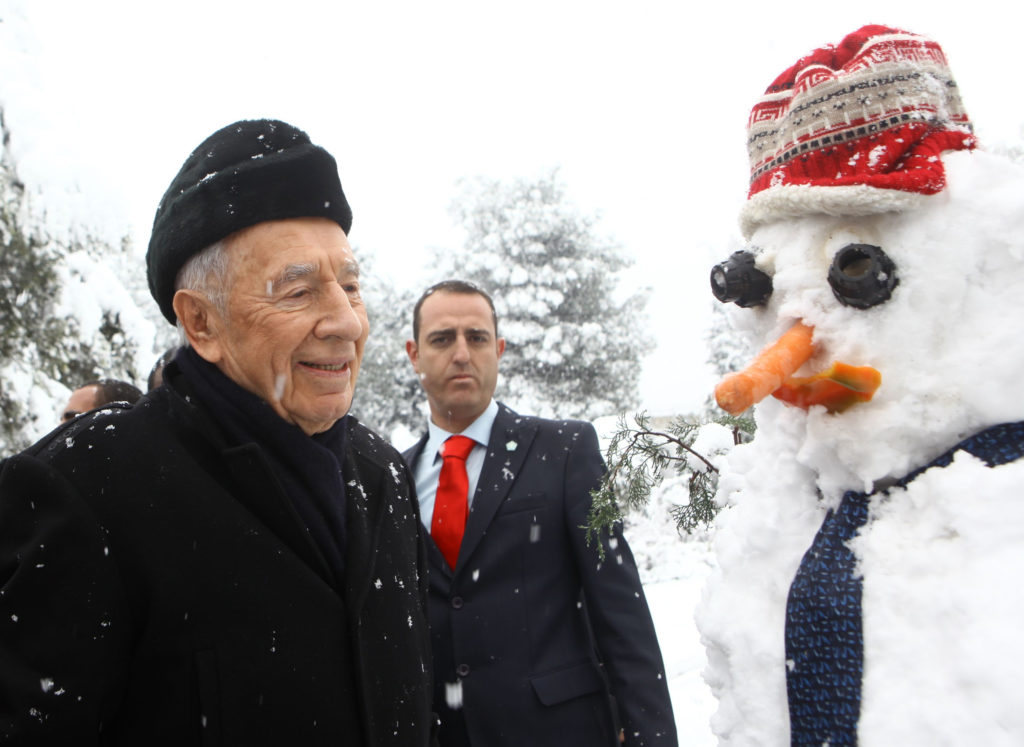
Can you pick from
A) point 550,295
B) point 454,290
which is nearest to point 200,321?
point 454,290

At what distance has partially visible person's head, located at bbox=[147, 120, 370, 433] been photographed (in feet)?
5.24

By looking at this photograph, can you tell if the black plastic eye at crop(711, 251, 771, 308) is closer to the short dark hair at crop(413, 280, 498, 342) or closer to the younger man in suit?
the younger man in suit

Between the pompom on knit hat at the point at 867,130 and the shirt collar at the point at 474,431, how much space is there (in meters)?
1.62

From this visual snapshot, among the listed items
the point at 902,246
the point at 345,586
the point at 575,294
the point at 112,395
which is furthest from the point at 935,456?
the point at 575,294

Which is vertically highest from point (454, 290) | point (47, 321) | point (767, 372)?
point (47, 321)

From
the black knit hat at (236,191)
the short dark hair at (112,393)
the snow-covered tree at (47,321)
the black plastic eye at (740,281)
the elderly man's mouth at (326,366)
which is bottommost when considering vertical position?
the black plastic eye at (740,281)

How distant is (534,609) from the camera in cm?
244

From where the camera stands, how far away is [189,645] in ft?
4.49

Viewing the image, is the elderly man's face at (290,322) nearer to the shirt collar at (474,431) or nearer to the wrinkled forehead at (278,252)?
the wrinkled forehead at (278,252)

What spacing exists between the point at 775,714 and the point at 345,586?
35.8 inches

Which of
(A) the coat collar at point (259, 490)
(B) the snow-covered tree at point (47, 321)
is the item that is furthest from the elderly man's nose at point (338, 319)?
(B) the snow-covered tree at point (47, 321)

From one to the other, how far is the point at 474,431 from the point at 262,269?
1.43 m

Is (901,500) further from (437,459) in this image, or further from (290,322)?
(437,459)

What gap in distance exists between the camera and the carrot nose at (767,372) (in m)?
1.26
